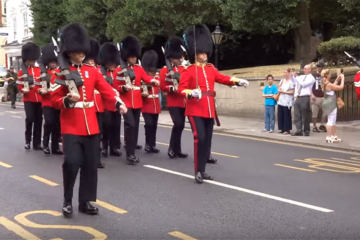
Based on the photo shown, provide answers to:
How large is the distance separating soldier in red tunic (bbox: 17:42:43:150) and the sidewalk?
18.6 ft

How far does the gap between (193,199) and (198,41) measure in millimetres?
2397

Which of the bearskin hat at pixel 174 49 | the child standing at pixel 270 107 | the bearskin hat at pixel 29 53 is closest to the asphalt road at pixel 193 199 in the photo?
the bearskin hat at pixel 174 49

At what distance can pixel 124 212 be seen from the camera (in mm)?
6195

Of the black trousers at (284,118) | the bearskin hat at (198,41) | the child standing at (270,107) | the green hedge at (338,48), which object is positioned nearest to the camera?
the bearskin hat at (198,41)

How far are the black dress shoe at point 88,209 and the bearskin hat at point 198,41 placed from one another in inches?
114

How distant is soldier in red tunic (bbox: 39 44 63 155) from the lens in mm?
10336

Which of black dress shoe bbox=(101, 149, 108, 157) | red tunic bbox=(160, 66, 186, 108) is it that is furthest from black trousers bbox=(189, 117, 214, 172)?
black dress shoe bbox=(101, 149, 108, 157)

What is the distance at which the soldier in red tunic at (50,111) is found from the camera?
33.9 feet

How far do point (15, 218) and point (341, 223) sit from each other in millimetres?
3534

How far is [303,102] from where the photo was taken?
1366 centimetres

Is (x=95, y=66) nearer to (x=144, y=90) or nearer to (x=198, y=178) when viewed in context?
(x=144, y=90)

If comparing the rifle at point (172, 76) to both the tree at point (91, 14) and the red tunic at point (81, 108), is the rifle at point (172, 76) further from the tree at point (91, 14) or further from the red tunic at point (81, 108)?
the tree at point (91, 14)

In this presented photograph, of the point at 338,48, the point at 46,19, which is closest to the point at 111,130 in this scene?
the point at 338,48

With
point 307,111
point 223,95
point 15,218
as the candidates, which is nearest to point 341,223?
point 15,218
